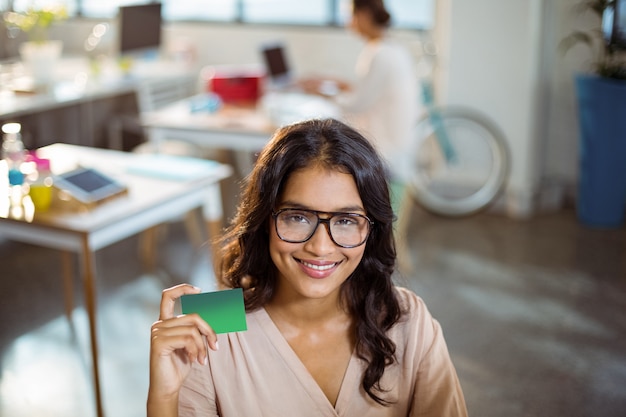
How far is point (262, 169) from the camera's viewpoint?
1.42 meters

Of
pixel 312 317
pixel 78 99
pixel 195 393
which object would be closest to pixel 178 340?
pixel 195 393

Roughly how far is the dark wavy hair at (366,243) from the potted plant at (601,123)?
3.03 m

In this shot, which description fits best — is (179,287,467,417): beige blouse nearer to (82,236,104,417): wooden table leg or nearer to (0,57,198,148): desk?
(82,236,104,417): wooden table leg

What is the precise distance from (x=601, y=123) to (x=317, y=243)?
3247 mm

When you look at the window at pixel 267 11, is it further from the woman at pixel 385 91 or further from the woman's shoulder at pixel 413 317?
the woman's shoulder at pixel 413 317

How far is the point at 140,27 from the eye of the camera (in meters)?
5.07

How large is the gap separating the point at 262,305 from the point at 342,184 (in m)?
0.28

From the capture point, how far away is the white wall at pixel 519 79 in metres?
4.39

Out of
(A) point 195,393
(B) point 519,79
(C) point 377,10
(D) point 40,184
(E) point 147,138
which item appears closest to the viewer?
(A) point 195,393

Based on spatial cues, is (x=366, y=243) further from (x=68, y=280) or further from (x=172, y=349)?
(x=68, y=280)

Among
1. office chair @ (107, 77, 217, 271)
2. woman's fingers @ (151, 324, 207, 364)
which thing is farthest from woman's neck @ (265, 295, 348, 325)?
office chair @ (107, 77, 217, 271)

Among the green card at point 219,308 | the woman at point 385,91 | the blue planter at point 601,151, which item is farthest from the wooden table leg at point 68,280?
the blue planter at point 601,151

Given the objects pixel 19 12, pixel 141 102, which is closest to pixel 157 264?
pixel 141 102

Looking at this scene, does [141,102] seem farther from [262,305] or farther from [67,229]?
[262,305]
